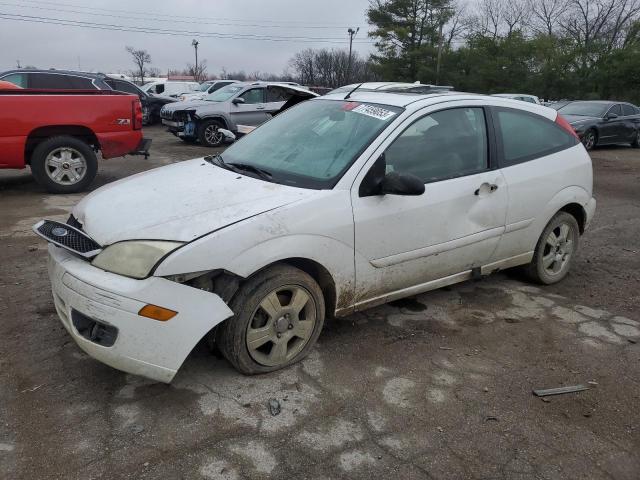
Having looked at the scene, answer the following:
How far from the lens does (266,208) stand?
2.91m

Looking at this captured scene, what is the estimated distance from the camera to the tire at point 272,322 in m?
2.87

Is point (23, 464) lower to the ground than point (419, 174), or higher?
lower

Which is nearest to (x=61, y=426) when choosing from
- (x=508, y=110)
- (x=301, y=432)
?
(x=301, y=432)

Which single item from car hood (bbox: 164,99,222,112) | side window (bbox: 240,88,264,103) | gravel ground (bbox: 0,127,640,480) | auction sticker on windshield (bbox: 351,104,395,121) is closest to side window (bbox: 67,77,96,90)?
car hood (bbox: 164,99,222,112)

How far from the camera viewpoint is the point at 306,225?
9.77 feet

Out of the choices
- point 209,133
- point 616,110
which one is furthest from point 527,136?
point 616,110

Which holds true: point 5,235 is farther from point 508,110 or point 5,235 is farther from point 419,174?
point 508,110

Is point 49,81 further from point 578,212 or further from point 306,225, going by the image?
point 578,212

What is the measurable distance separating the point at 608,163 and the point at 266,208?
1307 cm

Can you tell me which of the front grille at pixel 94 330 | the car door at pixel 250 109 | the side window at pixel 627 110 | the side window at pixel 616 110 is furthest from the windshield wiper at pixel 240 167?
the side window at pixel 627 110

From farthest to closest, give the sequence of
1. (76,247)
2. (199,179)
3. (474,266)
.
Result: (474,266) < (199,179) < (76,247)

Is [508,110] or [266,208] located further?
[508,110]

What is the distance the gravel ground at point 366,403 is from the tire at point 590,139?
1248 centimetres

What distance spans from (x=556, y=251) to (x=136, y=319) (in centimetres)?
359
